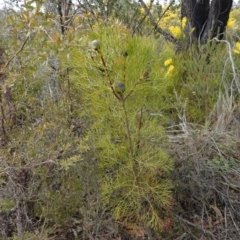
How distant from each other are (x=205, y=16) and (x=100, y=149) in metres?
2.68

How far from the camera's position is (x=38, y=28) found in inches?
63.4

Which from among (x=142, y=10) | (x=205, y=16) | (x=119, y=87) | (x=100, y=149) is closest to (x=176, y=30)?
(x=142, y=10)

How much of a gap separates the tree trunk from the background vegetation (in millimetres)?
1723

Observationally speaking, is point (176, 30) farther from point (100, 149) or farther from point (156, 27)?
point (100, 149)

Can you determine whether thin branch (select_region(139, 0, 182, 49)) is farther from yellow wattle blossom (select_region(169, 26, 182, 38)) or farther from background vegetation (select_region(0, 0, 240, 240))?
background vegetation (select_region(0, 0, 240, 240))

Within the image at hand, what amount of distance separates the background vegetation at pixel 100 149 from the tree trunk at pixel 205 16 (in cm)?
172

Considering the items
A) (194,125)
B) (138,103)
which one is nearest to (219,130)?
(194,125)

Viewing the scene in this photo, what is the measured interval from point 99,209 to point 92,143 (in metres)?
0.36

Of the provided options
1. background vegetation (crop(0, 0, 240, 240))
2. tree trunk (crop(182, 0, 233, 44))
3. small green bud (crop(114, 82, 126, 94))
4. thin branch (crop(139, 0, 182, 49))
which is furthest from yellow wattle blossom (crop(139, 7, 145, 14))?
small green bud (crop(114, 82, 126, 94))

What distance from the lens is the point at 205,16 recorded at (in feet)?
13.9

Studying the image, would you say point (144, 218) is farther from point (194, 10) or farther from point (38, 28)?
point (194, 10)

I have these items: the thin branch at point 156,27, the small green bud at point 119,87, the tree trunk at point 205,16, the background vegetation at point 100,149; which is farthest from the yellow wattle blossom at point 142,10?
the small green bud at point 119,87

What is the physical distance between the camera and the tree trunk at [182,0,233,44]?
3.90m

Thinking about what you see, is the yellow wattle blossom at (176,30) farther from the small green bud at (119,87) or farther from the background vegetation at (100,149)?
the small green bud at (119,87)
